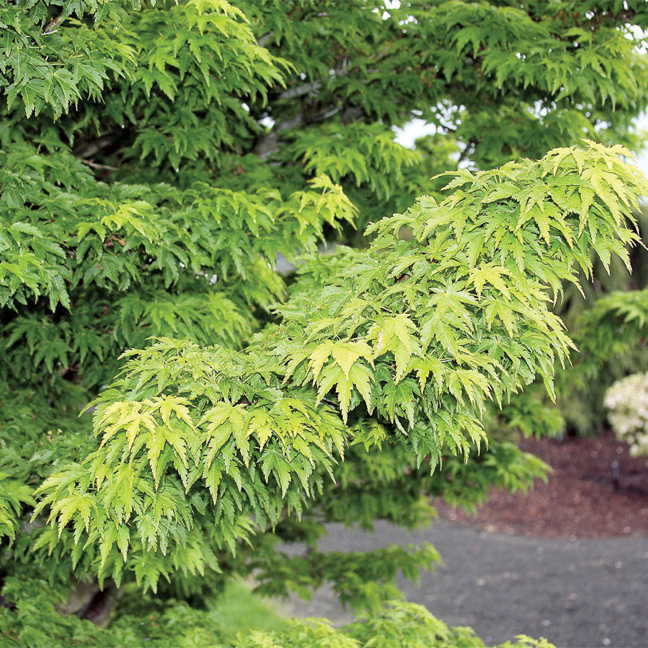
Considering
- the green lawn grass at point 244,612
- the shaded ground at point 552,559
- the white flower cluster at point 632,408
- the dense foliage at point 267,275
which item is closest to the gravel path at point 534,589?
the shaded ground at point 552,559

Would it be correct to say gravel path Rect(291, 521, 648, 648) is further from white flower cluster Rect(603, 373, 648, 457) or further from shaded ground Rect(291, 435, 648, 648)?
white flower cluster Rect(603, 373, 648, 457)

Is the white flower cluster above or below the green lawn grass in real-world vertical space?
above

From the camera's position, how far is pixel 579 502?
11750 mm

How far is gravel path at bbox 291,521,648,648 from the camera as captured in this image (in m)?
7.34

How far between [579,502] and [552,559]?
2.55m

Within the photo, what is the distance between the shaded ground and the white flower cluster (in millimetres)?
1221

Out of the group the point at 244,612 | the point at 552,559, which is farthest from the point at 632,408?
the point at 244,612

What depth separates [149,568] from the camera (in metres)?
2.40

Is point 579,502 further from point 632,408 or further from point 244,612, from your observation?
point 244,612

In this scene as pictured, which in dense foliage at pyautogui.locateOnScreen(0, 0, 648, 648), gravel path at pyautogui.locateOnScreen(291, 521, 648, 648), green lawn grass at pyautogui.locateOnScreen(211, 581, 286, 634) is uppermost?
dense foliage at pyautogui.locateOnScreen(0, 0, 648, 648)

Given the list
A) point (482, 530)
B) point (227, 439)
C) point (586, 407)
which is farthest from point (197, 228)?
point (586, 407)

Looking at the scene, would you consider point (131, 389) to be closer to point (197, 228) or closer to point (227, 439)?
point (227, 439)

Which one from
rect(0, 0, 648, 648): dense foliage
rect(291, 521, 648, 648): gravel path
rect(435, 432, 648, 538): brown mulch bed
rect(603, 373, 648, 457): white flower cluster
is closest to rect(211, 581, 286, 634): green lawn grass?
rect(291, 521, 648, 648): gravel path

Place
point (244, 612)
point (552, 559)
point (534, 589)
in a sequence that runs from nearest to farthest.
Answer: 1. point (244, 612)
2. point (534, 589)
3. point (552, 559)
